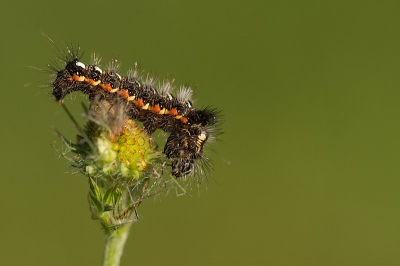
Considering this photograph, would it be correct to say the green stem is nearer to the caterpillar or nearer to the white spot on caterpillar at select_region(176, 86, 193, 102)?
the caterpillar

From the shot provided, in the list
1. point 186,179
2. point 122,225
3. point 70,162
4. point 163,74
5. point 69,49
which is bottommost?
point 122,225

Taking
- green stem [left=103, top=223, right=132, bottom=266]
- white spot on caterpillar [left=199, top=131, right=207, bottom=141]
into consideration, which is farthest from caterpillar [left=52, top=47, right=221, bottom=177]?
green stem [left=103, top=223, right=132, bottom=266]

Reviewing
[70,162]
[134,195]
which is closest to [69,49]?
[70,162]

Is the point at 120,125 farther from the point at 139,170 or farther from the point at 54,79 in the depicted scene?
the point at 54,79

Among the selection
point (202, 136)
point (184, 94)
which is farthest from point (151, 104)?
point (202, 136)

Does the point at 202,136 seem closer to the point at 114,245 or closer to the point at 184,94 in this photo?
the point at 184,94

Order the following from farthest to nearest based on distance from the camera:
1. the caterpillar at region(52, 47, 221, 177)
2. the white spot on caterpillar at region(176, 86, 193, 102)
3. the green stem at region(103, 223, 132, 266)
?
1. the white spot on caterpillar at region(176, 86, 193, 102)
2. the caterpillar at region(52, 47, 221, 177)
3. the green stem at region(103, 223, 132, 266)

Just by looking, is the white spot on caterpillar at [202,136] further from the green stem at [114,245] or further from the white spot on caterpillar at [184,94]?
the green stem at [114,245]
